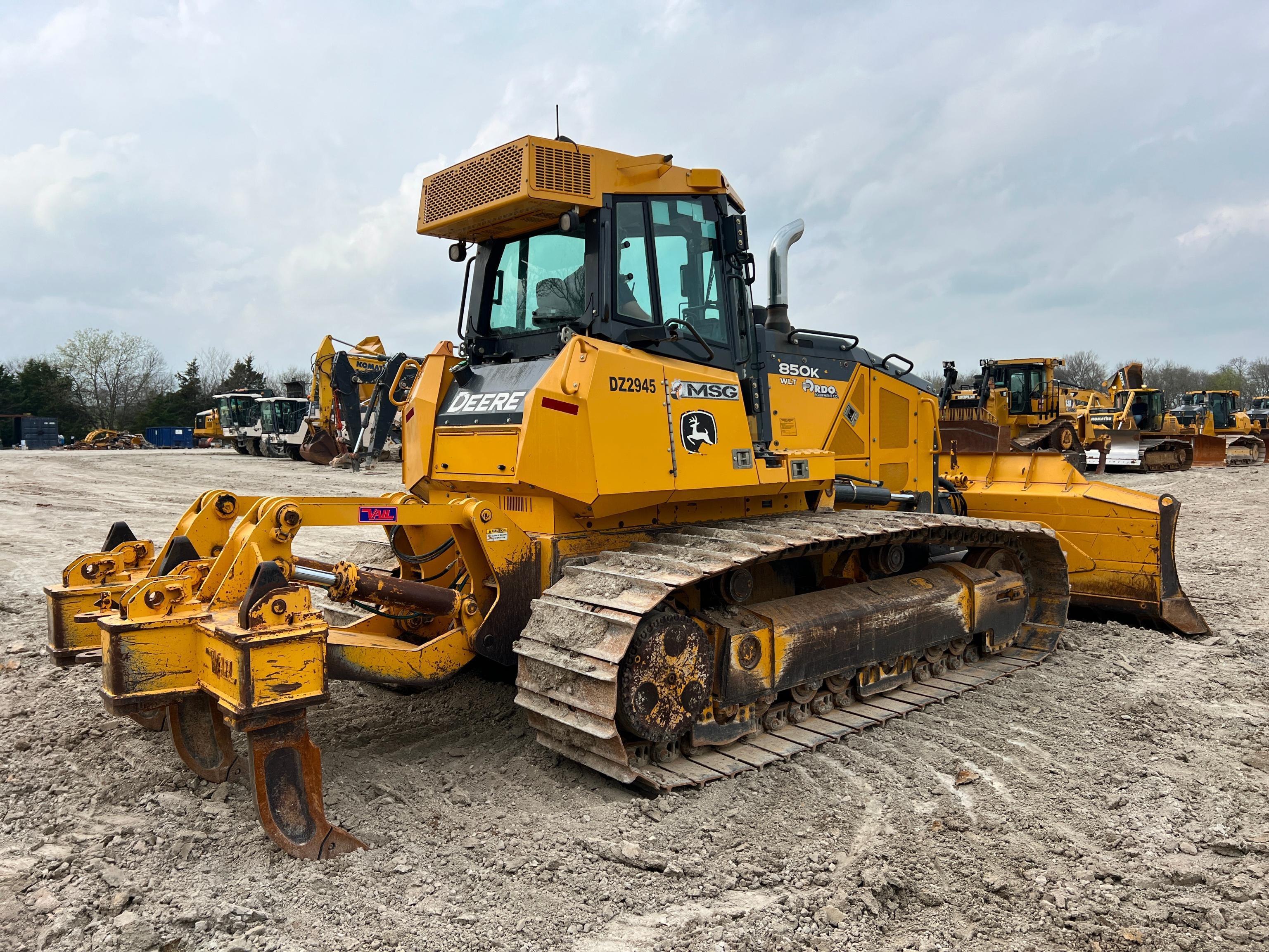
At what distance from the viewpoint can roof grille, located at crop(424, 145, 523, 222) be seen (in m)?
4.75

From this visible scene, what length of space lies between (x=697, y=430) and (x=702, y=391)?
0.80ft

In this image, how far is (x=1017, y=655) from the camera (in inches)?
265

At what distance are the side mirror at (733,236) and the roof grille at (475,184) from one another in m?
0.94

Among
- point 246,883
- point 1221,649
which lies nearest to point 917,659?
point 1221,649

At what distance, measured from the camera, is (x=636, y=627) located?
396 centimetres

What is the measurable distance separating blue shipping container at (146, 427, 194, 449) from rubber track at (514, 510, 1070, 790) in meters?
59.0

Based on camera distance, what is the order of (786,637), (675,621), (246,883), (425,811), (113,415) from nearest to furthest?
(246,883), (425,811), (675,621), (786,637), (113,415)

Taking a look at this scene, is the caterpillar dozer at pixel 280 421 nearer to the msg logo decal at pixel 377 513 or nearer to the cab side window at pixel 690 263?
the cab side window at pixel 690 263

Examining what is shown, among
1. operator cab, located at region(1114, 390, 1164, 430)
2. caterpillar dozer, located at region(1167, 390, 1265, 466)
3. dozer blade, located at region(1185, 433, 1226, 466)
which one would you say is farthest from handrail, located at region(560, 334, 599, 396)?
dozer blade, located at region(1185, 433, 1226, 466)

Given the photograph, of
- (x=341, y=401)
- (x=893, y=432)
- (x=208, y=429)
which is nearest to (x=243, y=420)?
(x=208, y=429)

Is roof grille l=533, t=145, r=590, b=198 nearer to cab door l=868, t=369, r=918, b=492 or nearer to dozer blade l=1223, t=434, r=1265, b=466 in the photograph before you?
cab door l=868, t=369, r=918, b=492

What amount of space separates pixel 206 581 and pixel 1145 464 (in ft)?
95.2

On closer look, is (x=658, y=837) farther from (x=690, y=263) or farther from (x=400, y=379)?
(x=400, y=379)

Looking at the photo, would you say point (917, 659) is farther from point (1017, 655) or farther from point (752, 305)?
point (752, 305)
